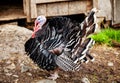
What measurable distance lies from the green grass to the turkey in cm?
169

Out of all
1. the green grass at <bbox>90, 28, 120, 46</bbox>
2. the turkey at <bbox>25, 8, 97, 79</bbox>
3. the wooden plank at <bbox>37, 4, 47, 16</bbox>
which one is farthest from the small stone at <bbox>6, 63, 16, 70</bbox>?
the green grass at <bbox>90, 28, 120, 46</bbox>

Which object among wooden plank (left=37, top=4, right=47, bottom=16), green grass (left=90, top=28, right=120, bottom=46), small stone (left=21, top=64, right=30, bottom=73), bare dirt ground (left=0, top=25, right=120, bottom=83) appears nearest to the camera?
bare dirt ground (left=0, top=25, right=120, bottom=83)

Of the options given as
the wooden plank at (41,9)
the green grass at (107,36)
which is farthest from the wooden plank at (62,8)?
the green grass at (107,36)

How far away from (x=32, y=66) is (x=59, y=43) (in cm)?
90

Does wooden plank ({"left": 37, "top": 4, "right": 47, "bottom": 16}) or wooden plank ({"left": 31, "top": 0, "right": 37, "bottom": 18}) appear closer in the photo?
wooden plank ({"left": 31, "top": 0, "right": 37, "bottom": 18})

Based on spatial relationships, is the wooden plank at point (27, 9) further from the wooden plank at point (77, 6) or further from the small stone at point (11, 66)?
the small stone at point (11, 66)

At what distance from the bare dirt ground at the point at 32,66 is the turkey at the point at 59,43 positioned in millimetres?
471

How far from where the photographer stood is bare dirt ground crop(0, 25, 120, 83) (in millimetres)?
5973

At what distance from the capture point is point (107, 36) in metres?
7.53

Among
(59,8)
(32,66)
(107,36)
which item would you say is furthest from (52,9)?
(32,66)

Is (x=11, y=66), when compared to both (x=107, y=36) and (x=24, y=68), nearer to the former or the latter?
(x=24, y=68)

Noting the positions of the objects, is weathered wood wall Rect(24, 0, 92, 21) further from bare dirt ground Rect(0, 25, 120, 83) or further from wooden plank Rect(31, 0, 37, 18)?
bare dirt ground Rect(0, 25, 120, 83)

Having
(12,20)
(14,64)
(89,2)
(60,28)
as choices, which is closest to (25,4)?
(12,20)

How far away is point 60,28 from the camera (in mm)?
5625
